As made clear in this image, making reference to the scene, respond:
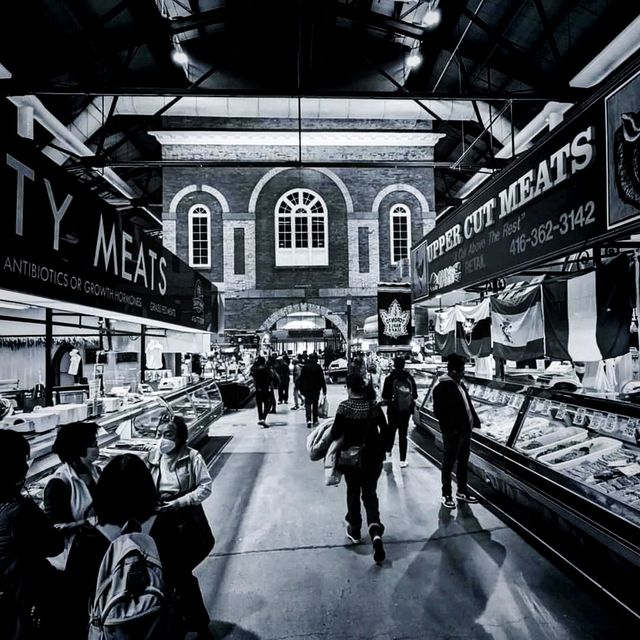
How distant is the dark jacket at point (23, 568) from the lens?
5.82 feet

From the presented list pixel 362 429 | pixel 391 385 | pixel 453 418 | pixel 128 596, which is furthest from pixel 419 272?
pixel 128 596

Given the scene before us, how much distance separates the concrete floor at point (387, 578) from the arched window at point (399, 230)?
609 inches

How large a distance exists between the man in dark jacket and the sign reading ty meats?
4.85 ft

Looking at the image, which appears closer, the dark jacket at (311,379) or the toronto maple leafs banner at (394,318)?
the toronto maple leafs banner at (394,318)

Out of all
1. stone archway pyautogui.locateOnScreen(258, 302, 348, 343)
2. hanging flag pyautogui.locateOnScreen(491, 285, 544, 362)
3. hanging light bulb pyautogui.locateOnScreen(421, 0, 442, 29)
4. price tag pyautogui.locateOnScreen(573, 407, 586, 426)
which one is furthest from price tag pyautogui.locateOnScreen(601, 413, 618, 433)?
stone archway pyautogui.locateOnScreen(258, 302, 348, 343)

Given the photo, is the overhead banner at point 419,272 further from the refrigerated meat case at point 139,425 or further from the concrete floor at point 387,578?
the refrigerated meat case at point 139,425

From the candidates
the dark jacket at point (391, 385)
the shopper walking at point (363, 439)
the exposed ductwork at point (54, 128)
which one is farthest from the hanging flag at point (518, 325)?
the exposed ductwork at point (54, 128)

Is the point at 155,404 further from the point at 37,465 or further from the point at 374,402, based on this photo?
the point at 374,402

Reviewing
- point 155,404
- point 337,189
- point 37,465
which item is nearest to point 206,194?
point 337,189

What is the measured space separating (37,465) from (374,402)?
3008 mm

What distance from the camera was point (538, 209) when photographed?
14.3 feet

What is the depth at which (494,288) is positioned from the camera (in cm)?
657

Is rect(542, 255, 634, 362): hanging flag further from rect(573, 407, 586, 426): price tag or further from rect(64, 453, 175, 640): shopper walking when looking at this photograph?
rect(64, 453, 175, 640): shopper walking

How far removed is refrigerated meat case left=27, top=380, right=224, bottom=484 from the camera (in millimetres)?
3742
